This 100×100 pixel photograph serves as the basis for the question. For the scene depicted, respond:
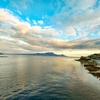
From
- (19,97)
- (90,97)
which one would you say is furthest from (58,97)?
(19,97)

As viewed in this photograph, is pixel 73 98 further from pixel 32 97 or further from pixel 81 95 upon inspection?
Result: pixel 32 97

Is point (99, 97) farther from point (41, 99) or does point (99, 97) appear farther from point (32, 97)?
point (32, 97)

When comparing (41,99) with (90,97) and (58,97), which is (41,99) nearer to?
(58,97)

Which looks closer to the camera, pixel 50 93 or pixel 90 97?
pixel 90 97

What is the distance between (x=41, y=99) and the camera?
1009 inches

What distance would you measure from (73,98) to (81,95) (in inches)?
125

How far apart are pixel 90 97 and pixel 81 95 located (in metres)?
2.32

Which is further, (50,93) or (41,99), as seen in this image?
(50,93)

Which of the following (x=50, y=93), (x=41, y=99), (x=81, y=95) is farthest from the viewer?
(x=50, y=93)

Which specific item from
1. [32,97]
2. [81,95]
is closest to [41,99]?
[32,97]

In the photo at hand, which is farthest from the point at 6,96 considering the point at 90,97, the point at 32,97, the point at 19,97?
the point at 90,97

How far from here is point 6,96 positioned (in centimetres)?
2622

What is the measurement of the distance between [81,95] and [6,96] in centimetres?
2020

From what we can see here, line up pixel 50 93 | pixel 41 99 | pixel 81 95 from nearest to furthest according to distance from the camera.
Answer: pixel 41 99, pixel 81 95, pixel 50 93
